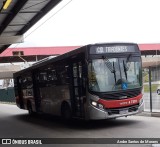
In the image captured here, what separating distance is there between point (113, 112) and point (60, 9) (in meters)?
6.43

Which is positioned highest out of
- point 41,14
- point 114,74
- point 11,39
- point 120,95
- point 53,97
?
point 41,14

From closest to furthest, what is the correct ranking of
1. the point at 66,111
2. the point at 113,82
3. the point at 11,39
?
the point at 113,82 < the point at 66,111 < the point at 11,39

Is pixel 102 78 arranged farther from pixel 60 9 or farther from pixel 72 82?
pixel 60 9

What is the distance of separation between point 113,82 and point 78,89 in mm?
1471

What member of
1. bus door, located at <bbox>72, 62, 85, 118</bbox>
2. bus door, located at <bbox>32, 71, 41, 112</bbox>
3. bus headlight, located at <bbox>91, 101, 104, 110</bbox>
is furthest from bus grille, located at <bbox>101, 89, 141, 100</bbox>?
bus door, located at <bbox>32, 71, 41, 112</bbox>

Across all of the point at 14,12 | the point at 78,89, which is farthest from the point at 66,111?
the point at 14,12

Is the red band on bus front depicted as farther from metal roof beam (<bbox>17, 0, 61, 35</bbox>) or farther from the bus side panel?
metal roof beam (<bbox>17, 0, 61, 35</bbox>)

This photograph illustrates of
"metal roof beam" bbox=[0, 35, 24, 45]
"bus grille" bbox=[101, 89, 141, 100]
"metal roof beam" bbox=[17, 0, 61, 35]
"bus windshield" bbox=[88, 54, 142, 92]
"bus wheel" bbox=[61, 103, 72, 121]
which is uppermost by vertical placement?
"metal roof beam" bbox=[17, 0, 61, 35]

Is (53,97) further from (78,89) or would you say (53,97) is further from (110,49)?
(110,49)

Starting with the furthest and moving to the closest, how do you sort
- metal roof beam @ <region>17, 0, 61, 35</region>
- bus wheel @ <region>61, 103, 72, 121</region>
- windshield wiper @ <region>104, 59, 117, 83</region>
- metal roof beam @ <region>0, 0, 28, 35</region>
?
1. metal roof beam @ <region>17, 0, 61, 35</region>
2. metal roof beam @ <region>0, 0, 28, 35</region>
3. bus wheel @ <region>61, 103, 72, 121</region>
4. windshield wiper @ <region>104, 59, 117, 83</region>

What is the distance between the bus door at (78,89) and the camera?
48.8 ft

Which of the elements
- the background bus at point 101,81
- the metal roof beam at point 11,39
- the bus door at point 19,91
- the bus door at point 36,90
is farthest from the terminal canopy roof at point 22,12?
the background bus at point 101,81

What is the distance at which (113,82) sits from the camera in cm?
1450

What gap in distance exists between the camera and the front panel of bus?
14285mm
